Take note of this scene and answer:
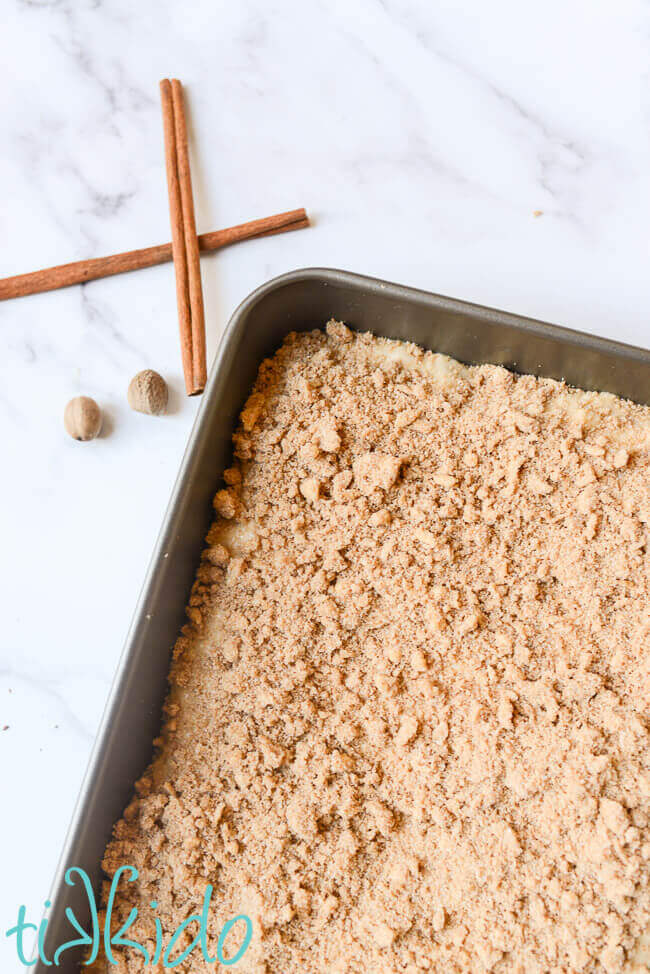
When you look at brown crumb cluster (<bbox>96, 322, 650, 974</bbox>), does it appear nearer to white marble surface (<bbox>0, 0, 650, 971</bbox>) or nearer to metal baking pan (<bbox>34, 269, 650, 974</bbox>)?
metal baking pan (<bbox>34, 269, 650, 974</bbox>)

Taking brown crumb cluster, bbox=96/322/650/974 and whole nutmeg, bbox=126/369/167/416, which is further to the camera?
whole nutmeg, bbox=126/369/167/416

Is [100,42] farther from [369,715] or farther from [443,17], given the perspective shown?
[369,715]

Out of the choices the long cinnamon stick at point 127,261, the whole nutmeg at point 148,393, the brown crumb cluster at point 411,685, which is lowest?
the brown crumb cluster at point 411,685

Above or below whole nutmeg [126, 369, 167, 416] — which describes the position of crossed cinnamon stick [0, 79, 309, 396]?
above

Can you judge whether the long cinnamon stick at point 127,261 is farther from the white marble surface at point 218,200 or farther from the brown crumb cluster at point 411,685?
the brown crumb cluster at point 411,685

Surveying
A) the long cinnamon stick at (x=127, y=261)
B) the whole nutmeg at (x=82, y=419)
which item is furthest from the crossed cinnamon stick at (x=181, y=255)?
the whole nutmeg at (x=82, y=419)

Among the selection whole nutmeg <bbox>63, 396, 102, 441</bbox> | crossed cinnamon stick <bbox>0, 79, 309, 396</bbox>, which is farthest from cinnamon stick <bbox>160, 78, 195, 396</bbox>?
whole nutmeg <bbox>63, 396, 102, 441</bbox>
